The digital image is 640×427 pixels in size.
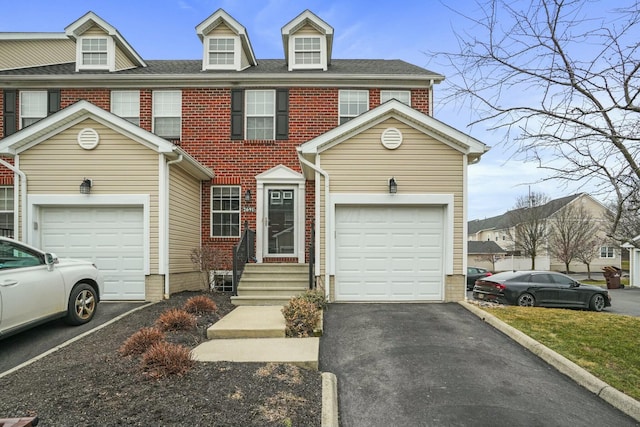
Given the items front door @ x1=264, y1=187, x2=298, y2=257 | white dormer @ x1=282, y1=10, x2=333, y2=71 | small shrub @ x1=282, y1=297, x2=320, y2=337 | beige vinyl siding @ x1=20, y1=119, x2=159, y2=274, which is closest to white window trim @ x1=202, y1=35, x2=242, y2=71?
white dormer @ x1=282, y1=10, x2=333, y2=71

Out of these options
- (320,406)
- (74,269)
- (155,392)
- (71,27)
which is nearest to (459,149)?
(320,406)

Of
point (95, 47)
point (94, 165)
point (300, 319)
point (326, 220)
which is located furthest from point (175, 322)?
point (95, 47)

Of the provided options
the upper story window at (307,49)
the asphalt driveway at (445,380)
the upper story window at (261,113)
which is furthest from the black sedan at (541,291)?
the upper story window at (307,49)

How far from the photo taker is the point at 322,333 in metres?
6.09

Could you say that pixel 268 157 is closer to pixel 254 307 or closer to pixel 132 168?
pixel 132 168

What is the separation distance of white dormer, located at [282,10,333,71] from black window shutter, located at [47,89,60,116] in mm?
7138

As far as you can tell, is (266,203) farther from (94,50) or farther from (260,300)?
(94,50)

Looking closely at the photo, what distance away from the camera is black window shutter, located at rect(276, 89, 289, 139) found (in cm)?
1157

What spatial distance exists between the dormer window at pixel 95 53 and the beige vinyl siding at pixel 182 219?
17.1ft

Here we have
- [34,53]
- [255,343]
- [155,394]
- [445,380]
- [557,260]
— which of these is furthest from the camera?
[557,260]

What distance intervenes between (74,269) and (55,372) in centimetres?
245

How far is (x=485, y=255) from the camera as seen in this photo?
3791 cm

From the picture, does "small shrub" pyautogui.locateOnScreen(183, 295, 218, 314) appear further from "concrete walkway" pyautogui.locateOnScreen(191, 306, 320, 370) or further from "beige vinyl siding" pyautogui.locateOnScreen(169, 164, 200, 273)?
"beige vinyl siding" pyautogui.locateOnScreen(169, 164, 200, 273)

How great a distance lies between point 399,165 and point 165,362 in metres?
6.16
